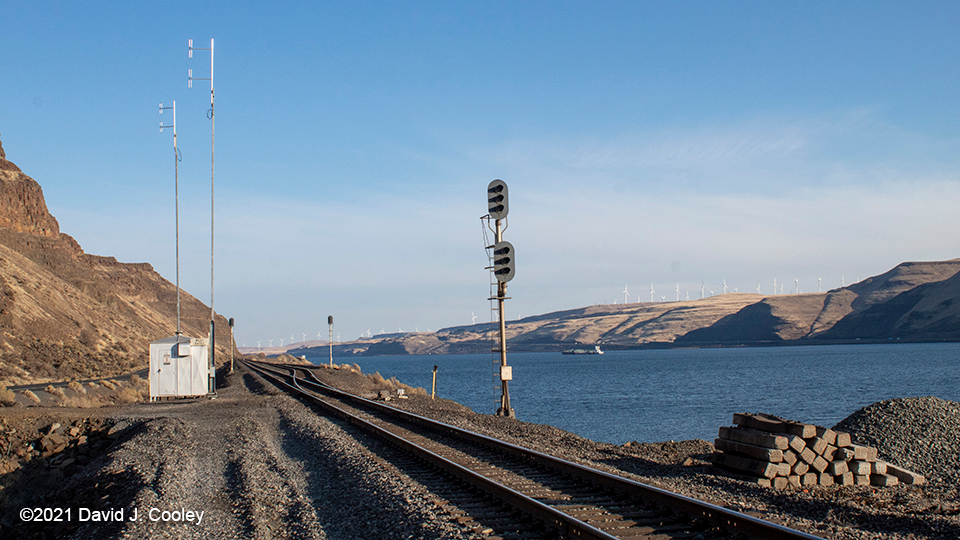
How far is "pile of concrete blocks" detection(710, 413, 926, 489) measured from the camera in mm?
10391

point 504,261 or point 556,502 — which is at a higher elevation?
point 504,261

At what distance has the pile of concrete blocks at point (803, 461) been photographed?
10391mm

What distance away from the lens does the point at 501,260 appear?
875 inches

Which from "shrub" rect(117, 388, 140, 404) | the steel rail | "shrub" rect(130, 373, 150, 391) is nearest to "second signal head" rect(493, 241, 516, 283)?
the steel rail

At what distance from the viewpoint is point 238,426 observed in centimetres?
1927

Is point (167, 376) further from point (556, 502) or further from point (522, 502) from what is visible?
point (522, 502)

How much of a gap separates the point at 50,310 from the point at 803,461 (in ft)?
212

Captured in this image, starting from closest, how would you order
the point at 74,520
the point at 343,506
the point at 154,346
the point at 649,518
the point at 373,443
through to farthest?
the point at 649,518
the point at 343,506
the point at 74,520
the point at 373,443
the point at 154,346

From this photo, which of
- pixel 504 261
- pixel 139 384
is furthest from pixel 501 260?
pixel 139 384

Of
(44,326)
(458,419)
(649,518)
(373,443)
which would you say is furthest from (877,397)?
(44,326)

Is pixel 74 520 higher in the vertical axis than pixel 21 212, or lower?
lower

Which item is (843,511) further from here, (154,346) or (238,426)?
(154,346)

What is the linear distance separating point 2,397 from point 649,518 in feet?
85.7

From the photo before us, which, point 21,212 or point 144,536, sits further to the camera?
point 21,212
